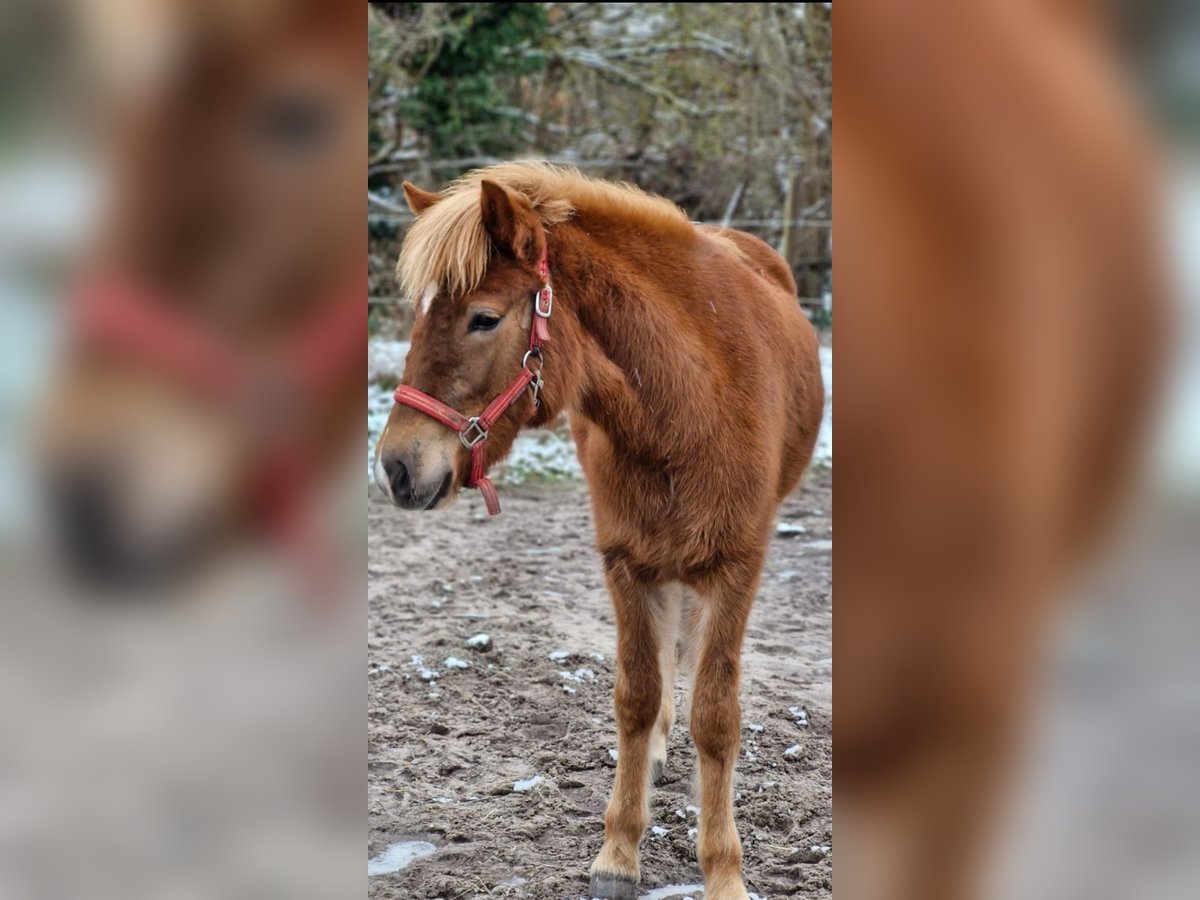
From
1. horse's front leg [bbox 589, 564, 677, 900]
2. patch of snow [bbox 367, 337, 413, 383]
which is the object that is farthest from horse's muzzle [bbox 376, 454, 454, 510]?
patch of snow [bbox 367, 337, 413, 383]

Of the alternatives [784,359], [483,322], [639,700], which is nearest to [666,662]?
[639,700]

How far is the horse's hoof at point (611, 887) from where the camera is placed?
244cm

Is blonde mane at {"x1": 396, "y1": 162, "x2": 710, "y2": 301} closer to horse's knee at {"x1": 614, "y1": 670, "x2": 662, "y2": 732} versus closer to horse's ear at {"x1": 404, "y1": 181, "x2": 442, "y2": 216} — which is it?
horse's ear at {"x1": 404, "y1": 181, "x2": 442, "y2": 216}

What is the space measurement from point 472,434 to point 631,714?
3.41ft
